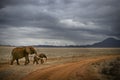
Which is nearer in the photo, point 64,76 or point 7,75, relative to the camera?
point 64,76

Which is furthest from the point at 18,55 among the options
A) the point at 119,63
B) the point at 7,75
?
the point at 119,63

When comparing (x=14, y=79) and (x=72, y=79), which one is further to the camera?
(x=14, y=79)

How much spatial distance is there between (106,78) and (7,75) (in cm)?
607

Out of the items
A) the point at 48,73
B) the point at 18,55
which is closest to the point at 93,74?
the point at 48,73

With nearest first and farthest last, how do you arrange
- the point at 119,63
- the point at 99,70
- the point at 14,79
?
the point at 14,79, the point at 99,70, the point at 119,63

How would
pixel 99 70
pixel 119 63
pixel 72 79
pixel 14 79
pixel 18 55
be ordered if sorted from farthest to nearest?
pixel 18 55, pixel 119 63, pixel 99 70, pixel 14 79, pixel 72 79

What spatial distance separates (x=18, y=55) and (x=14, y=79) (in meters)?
8.93

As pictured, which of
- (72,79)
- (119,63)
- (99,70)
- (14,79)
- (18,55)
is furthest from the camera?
(18,55)

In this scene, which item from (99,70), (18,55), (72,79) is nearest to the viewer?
(72,79)

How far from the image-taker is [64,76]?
13117 millimetres

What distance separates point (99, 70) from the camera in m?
14.2

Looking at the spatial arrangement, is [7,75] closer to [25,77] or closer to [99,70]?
[25,77]

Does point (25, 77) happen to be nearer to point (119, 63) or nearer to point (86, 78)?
point (86, 78)

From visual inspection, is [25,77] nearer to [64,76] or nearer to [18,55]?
[64,76]
